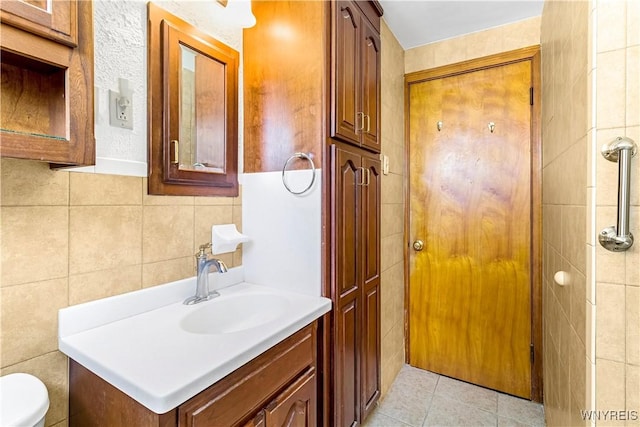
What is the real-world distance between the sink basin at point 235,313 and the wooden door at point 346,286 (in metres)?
0.27

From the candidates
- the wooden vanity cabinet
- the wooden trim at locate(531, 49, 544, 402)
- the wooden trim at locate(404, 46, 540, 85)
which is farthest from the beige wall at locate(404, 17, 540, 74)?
the wooden vanity cabinet

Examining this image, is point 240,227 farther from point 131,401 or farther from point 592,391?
point 592,391

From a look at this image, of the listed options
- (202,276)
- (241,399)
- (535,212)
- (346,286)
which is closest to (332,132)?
(346,286)

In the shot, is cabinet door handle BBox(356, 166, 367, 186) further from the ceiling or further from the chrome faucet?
the ceiling

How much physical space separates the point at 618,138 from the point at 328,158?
0.90m

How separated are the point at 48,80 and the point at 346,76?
42.3 inches

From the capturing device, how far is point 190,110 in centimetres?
126

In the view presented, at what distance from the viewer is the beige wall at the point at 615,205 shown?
76 centimetres

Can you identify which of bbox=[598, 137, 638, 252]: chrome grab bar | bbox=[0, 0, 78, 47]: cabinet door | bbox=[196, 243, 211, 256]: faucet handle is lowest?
bbox=[196, 243, 211, 256]: faucet handle

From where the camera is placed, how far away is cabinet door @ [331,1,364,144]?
130cm

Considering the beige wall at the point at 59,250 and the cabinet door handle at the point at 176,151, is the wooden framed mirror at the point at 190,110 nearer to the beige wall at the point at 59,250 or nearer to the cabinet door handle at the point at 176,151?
the cabinet door handle at the point at 176,151

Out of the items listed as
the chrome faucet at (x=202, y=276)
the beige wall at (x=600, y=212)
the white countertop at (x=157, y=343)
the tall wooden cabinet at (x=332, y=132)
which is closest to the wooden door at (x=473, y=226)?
the tall wooden cabinet at (x=332, y=132)

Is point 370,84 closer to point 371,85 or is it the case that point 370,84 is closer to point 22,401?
point 371,85

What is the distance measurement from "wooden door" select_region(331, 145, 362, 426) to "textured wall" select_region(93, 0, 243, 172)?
759 millimetres
